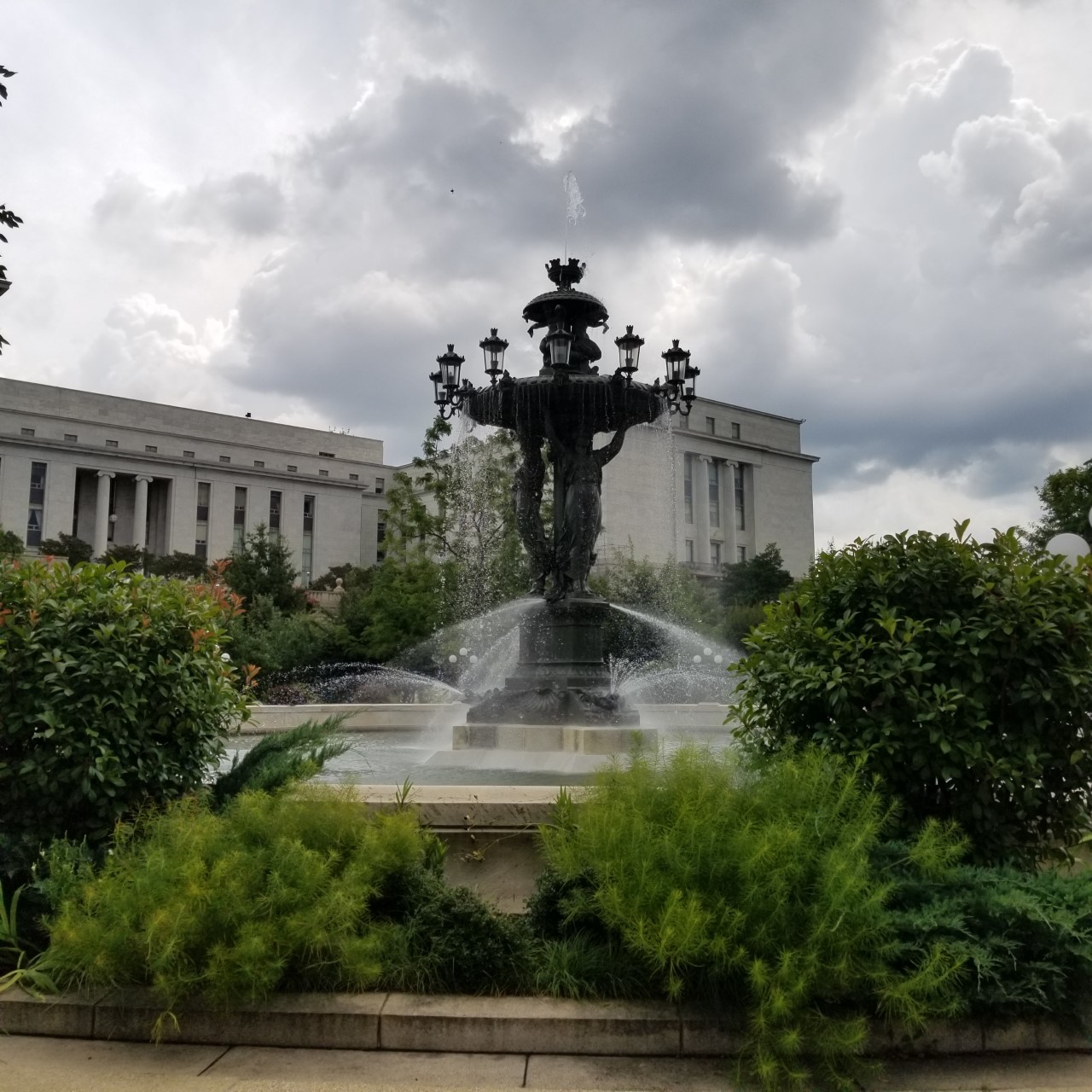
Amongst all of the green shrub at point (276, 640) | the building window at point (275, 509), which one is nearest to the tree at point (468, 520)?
the green shrub at point (276, 640)

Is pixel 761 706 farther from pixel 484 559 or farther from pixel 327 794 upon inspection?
pixel 484 559

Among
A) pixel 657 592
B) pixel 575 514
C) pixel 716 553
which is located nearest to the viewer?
pixel 575 514

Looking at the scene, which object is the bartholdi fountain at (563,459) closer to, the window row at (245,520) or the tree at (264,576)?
the tree at (264,576)

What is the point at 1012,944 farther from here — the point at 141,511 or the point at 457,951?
the point at 141,511

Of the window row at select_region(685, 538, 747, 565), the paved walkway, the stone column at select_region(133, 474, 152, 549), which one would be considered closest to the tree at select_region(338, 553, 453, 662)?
the paved walkway

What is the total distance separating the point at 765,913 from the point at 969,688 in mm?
1892

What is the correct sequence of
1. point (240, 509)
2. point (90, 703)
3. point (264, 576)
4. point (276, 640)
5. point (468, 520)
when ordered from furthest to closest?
point (240, 509)
point (264, 576)
point (468, 520)
point (276, 640)
point (90, 703)

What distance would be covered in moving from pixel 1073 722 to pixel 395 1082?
12.3ft

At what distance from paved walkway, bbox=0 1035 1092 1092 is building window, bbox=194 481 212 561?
8812cm

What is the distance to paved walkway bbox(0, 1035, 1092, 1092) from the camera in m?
3.59

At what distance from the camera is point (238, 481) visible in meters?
90.5

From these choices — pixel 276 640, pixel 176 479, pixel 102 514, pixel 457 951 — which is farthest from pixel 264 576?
pixel 457 951

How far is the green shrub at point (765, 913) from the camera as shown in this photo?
3.57 m

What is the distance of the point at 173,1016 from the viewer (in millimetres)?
3807
